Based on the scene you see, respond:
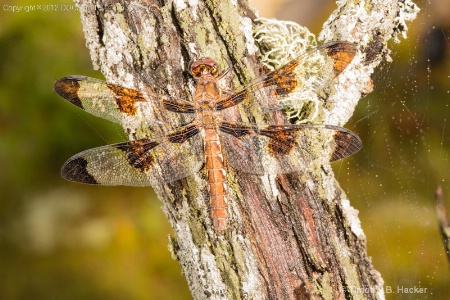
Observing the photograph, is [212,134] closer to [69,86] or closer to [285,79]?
[285,79]

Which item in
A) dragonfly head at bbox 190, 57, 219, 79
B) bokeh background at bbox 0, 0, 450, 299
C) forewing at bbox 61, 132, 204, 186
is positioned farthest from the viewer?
bokeh background at bbox 0, 0, 450, 299

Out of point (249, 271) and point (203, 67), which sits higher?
point (203, 67)

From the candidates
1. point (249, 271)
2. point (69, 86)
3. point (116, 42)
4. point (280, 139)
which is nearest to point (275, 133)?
point (280, 139)

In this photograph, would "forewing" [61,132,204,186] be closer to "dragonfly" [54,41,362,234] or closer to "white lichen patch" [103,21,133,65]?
"dragonfly" [54,41,362,234]

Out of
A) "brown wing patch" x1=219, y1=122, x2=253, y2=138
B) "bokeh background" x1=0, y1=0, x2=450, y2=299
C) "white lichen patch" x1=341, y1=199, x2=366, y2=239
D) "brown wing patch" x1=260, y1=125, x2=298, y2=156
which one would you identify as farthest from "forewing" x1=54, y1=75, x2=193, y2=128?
"bokeh background" x1=0, y1=0, x2=450, y2=299

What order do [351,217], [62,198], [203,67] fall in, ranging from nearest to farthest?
[203,67], [351,217], [62,198]

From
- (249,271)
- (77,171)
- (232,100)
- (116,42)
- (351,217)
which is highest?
(116,42)
